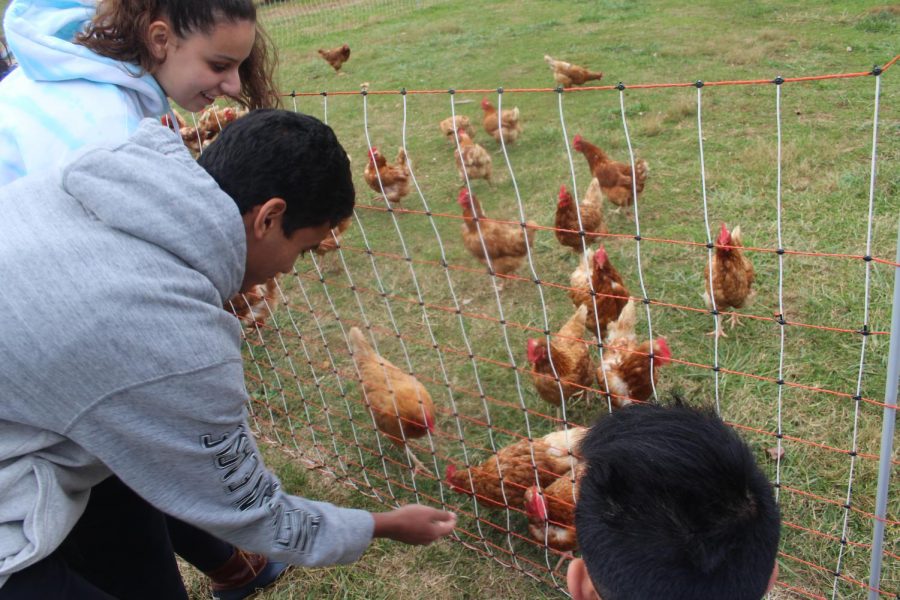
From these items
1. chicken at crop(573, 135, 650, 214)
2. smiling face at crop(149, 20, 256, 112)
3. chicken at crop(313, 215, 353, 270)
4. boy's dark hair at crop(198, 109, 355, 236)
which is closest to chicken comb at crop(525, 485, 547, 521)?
boy's dark hair at crop(198, 109, 355, 236)

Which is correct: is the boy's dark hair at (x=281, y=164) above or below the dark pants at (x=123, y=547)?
above

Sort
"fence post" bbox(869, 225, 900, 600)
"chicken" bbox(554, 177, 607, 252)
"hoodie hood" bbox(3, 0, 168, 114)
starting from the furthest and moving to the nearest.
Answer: "chicken" bbox(554, 177, 607, 252)
"hoodie hood" bbox(3, 0, 168, 114)
"fence post" bbox(869, 225, 900, 600)

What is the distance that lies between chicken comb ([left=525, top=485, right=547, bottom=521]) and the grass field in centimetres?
20

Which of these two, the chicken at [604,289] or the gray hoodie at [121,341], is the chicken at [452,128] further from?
the gray hoodie at [121,341]

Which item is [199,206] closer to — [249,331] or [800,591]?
[800,591]

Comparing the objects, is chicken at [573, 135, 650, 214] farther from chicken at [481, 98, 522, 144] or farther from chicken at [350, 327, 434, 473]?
chicken at [350, 327, 434, 473]

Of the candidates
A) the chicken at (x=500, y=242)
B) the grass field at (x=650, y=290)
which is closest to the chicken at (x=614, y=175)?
the grass field at (x=650, y=290)

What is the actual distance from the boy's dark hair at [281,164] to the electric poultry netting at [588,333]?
56 cm

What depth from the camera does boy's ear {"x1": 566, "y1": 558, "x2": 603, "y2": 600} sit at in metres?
1.10

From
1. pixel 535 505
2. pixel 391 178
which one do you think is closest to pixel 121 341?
pixel 535 505

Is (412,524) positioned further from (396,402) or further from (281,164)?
(396,402)

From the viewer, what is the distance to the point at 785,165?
539 cm

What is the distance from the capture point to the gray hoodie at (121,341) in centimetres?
102

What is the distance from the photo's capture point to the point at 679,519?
952 mm
